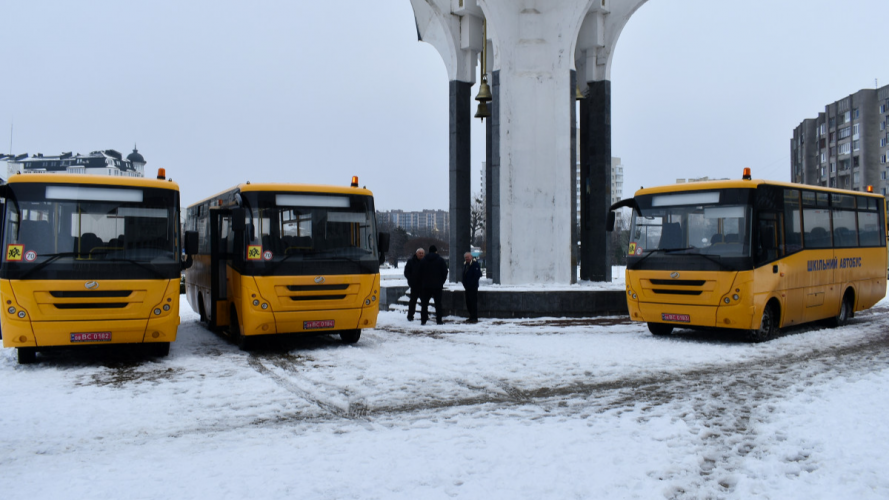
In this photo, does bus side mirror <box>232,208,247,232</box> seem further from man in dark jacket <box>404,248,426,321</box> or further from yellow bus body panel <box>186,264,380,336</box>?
man in dark jacket <box>404,248,426,321</box>

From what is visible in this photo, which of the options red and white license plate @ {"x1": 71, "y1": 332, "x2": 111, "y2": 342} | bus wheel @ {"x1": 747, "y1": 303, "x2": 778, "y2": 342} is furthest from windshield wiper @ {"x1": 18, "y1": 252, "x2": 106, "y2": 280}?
bus wheel @ {"x1": 747, "y1": 303, "x2": 778, "y2": 342}

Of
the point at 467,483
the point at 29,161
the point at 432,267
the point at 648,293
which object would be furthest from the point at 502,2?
the point at 29,161

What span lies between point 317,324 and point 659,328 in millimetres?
6410

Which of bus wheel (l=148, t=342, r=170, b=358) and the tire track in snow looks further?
bus wheel (l=148, t=342, r=170, b=358)

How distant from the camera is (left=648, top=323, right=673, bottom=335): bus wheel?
13.8 m

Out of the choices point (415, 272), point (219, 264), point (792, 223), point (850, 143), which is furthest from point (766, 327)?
point (850, 143)

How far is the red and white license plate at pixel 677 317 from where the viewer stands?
12578 mm

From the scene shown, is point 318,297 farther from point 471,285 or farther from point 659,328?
point 659,328

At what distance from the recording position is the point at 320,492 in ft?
16.0

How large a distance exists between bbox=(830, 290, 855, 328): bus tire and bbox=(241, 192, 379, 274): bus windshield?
32.3ft

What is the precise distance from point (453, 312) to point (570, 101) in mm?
6437

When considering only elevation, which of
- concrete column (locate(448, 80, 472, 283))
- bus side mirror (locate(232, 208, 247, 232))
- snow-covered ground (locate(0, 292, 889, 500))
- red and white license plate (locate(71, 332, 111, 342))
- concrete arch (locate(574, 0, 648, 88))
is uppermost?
concrete arch (locate(574, 0, 648, 88))

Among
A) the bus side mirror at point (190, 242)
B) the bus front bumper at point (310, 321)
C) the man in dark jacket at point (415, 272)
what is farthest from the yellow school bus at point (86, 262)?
the man in dark jacket at point (415, 272)

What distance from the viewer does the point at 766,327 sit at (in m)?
12.8
